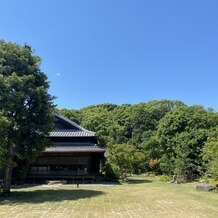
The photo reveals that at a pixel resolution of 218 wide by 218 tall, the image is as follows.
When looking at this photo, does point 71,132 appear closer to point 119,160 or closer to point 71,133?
point 71,133

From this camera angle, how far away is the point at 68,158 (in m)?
32.7

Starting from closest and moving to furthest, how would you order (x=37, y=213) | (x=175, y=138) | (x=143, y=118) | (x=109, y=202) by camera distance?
(x=37, y=213) → (x=109, y=202) → (x=175, y=138) → (x=143, y=118)

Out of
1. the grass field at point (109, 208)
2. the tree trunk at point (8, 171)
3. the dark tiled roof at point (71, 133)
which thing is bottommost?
the grass field at point (109, 208)

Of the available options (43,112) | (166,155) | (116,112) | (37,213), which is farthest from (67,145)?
(116,112)

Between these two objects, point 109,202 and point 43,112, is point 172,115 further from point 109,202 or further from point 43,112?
point 109,202

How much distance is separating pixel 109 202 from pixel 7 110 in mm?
8267

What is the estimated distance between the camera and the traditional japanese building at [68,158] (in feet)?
104

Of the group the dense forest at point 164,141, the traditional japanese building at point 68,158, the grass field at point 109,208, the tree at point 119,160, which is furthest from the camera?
the dense forest at point 164,141

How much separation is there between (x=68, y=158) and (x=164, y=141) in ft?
60.0

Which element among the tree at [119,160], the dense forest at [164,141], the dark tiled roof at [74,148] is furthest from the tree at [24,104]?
the dense forest at [164,141]

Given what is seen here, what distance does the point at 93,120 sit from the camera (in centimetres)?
6938

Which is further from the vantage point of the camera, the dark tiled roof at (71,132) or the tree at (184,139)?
the tree at (184,139)

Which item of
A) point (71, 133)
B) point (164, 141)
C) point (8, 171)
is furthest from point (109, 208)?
point (164, 141)

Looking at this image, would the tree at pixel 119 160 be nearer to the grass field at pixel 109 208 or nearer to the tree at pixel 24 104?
the tree at pixel 24 104
